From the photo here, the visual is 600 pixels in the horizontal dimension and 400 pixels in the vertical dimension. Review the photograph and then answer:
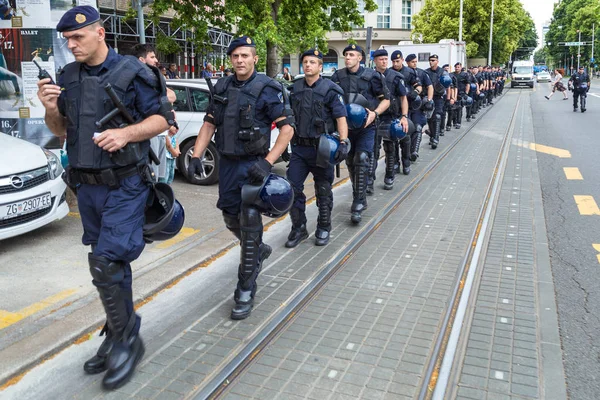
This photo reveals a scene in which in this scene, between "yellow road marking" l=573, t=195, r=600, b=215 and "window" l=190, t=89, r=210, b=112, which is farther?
Result: "window" l=190, t=89, r=210, b=112

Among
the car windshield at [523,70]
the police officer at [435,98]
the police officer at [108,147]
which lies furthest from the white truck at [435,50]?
the car windshield at [523,70]

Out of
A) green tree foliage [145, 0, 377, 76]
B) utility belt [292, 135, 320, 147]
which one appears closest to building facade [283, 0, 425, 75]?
green tree foliage [145, 0, 377, 76]

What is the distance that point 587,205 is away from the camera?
802cm

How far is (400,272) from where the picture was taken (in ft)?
17.8

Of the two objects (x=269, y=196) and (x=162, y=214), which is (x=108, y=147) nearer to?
(x=162, y=214)

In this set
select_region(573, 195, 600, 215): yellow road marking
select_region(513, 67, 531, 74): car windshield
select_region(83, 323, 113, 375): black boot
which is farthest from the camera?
select_region(513, 67, 531, 74): car windshield

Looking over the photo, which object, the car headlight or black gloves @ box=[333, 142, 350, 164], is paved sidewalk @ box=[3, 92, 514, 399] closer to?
black gloves @ box=[333, 142, 350, 164]

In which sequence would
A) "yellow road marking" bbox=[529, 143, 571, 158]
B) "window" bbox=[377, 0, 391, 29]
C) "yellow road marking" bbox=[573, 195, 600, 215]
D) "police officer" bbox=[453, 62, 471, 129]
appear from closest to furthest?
"yellow road marking" bbox=[573, 195, 600, 215]
"yellow road marking" bbox=[529, 143, 571, 158]
"police officer" bbox=[453, 62, 471, 129]
"window" bbox=[377, 0, 391, 29]

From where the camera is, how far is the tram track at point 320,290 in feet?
11.4

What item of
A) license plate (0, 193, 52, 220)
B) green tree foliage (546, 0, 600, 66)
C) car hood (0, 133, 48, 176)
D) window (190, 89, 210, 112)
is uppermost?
green tree foliage (546, 0, 600, 66)

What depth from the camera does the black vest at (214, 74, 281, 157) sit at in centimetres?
441

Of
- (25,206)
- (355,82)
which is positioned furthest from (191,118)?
(25,206)

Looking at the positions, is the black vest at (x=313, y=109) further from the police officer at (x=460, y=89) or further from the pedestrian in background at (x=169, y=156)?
the police officer at (x=460, y=89)

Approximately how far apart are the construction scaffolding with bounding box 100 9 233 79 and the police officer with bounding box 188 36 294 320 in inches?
504
